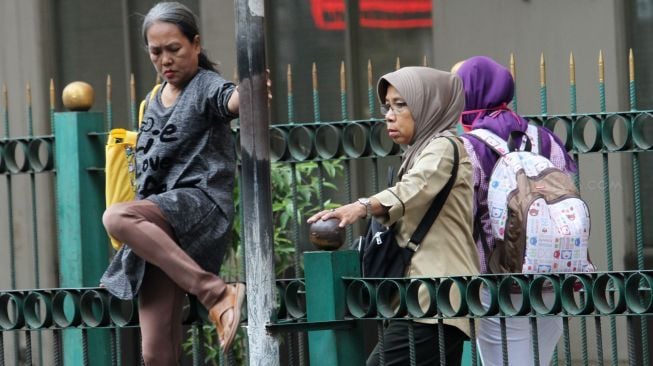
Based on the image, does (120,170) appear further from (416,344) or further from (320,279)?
(416,344)

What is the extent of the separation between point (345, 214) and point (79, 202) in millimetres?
1800

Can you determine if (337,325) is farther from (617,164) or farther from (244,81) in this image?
(617,164)

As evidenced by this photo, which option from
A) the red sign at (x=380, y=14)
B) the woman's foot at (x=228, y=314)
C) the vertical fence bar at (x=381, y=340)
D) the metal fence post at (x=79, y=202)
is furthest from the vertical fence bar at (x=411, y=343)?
the red sign at (x=380, y=14)

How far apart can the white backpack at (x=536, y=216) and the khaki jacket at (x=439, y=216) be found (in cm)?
31

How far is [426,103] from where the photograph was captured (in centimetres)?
562

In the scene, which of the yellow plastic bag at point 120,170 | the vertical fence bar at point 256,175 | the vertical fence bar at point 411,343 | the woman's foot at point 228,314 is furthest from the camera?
the yellow plastic bag at point 120,170

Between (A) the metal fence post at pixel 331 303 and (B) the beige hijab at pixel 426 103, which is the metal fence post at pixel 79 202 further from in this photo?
(A) the metal fence post at pixel 331 303

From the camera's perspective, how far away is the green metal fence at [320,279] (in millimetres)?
4770

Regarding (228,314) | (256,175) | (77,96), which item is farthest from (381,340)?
(77,96)

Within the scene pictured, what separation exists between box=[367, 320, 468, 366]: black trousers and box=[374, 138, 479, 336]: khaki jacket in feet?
0.19

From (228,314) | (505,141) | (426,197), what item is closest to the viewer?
(228,314)

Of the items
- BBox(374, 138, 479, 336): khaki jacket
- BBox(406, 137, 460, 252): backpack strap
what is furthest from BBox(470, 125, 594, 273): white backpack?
BBox(406, 137, 460, 252): backpack strap

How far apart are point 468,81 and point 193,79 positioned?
1214 mm

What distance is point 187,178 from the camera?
18.4 ft
